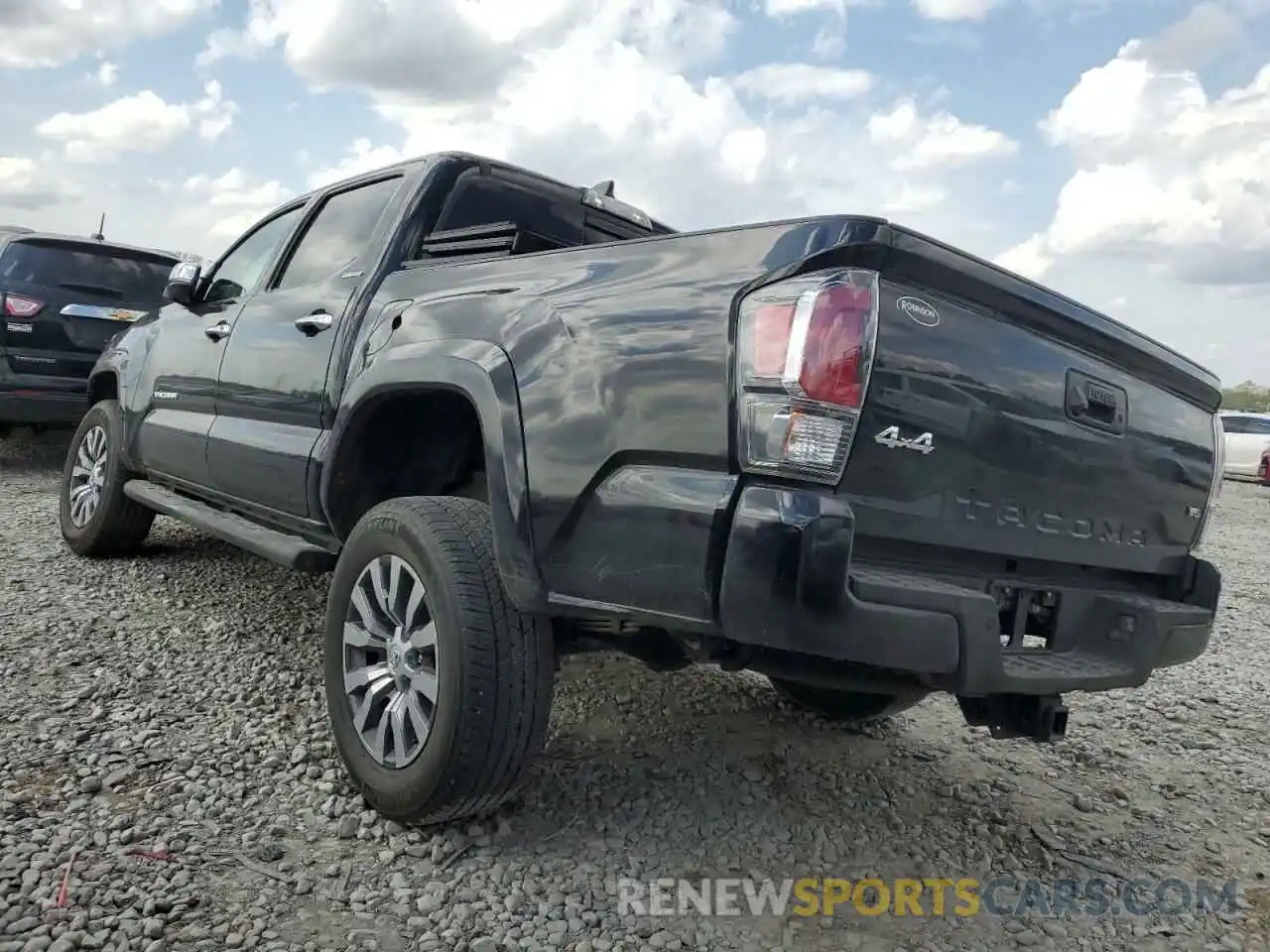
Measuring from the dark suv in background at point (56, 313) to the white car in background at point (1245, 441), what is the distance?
17303 mm

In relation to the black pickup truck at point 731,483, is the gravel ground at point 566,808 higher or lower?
lower

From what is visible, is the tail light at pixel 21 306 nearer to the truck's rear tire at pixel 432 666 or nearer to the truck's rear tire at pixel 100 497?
the truck's rear tire at pixel 100 497

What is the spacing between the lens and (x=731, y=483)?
197 centimetres

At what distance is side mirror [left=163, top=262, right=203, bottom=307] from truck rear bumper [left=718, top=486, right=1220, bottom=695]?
12.0 feet

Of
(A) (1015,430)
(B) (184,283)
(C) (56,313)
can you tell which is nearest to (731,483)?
(A) (1015,430)

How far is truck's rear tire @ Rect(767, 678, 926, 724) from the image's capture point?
11.2ft

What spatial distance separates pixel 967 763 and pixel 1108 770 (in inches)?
20.6

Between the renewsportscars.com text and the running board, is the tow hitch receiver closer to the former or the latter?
the renewsportscars.com text

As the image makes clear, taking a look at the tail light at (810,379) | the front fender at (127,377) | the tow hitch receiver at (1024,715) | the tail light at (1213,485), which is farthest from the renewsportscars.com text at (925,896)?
the front fender at (127,377)

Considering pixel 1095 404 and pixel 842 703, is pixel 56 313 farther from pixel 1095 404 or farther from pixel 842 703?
pixel 1095 404

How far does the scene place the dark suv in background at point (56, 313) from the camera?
7.19 meters

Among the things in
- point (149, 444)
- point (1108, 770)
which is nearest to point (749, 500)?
point (1108, 770)

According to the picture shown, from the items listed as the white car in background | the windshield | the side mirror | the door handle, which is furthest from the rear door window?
the door handle

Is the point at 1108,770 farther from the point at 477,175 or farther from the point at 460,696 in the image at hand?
the point at 477,175
